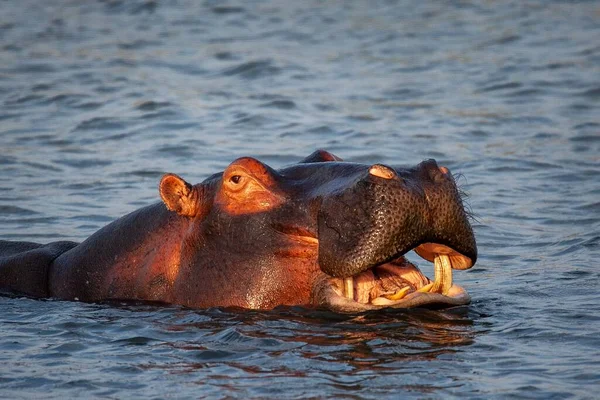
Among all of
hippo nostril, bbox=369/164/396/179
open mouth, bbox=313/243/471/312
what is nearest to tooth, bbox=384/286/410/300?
open mouth, bbox=313/243/471/312

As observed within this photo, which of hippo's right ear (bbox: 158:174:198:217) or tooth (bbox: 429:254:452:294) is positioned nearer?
tooth (bbox: 429:254:452:294)

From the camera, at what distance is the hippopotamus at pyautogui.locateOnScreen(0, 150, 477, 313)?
8.05m

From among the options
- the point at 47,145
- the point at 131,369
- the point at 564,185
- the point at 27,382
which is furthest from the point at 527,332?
the point at 47,145

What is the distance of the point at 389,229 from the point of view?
796cm

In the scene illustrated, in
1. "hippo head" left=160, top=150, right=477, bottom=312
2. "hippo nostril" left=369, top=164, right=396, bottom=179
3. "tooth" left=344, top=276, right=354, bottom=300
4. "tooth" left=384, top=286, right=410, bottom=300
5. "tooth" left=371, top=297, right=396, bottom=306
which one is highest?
"hippo nostril" left=369, top=164, right=396, bottom=179

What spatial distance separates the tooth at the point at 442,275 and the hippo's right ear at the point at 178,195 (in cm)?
178

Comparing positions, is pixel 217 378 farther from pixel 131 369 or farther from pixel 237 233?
pixel 237 233

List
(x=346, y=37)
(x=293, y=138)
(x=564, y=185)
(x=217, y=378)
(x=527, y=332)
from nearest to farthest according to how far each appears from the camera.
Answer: (x=217, y=378), (x=527, y=332), (x=564, y=185), (x=293, y=138), (x=346, y=37)

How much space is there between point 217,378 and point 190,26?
Answer: 1900 centimetres

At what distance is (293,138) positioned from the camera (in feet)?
55.8

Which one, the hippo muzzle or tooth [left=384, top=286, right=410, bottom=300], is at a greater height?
the hippo muzzle

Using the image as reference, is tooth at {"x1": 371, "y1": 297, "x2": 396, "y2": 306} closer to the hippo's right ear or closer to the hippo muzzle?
the hippo muzzle

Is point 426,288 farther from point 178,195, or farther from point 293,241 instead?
point 178,195

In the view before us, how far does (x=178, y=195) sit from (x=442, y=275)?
1942 millimetres
